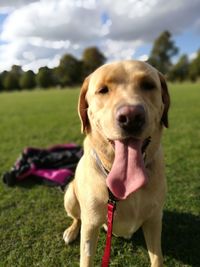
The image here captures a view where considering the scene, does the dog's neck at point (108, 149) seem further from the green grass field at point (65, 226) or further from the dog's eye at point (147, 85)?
the green grass field at point (65, 226)

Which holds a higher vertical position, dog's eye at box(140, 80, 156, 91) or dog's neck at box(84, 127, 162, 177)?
dog's eye at box(140, 80, 156, 91)

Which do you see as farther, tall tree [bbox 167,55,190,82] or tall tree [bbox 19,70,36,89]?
tall tree [bbox 19,70,36,89]

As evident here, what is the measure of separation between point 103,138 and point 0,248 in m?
1.75

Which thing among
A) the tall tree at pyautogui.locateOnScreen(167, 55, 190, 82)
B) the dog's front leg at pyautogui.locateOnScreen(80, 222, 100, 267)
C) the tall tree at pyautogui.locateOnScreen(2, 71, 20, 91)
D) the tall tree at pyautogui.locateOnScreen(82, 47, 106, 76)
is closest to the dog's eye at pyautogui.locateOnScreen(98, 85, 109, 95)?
the dog's front leg at pyautogui.locateOnScreen(80, 222, 100, 267)

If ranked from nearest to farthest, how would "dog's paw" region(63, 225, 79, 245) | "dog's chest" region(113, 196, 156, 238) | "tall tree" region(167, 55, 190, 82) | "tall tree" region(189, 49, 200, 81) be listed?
"dog's chest" region(113, 196, 156, 238), "dog's paw" region(63, 225, 79, 245), "tall tree" region(189, 49, 200, 81), "tall tree" region(167, 55, 190, 82)

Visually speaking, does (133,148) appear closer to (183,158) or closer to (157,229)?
(157,229)

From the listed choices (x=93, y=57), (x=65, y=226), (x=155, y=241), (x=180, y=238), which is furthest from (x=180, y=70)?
(x=155, y=241)

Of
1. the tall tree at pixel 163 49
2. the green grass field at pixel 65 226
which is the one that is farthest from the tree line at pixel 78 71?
the green grass field at pixel 65 226

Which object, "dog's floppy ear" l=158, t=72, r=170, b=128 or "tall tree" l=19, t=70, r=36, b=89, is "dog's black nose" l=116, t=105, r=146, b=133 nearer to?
"dog's floppy ear" l=158, t=72, r=170, b=128

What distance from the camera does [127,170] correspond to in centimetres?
256

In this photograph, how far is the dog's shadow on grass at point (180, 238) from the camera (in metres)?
3.42

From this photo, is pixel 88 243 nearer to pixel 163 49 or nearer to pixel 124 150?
pixel 124 150

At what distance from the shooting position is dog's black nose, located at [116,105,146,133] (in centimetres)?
233

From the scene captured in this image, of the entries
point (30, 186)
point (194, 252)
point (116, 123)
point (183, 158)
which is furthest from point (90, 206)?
point (183, 158)
